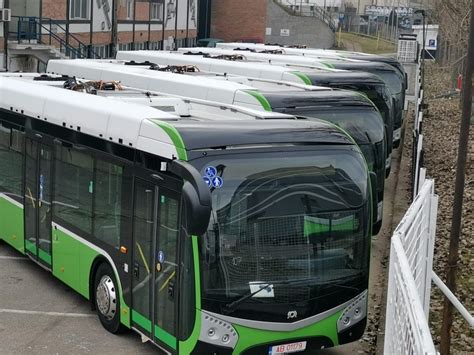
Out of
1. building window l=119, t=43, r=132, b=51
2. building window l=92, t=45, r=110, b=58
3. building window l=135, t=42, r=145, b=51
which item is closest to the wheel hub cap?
building window l=92, t=45, r=110, b=58

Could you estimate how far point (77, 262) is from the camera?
34.4 feet

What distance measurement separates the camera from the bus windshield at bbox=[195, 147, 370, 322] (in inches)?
305

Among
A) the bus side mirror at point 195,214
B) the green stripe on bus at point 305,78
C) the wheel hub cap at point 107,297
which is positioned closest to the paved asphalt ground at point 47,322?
the wheel hub cap at point 107,297

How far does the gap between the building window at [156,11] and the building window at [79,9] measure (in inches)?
424

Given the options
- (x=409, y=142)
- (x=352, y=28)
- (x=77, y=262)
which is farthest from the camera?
(x=352, y=28)

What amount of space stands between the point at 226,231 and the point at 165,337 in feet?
4.53

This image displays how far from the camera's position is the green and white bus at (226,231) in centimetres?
773

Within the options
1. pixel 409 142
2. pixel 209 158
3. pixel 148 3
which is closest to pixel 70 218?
pixel 209 158

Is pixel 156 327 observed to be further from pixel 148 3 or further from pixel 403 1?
pixel 403 1

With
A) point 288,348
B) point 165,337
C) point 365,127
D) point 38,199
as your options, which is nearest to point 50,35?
point 365,127

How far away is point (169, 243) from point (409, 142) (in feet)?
70.7

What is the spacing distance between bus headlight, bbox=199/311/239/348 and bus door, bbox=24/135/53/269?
14.1 feet

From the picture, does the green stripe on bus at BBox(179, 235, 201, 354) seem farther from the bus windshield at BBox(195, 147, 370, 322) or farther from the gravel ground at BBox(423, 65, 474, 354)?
the gravel ground at BBox(423, 65, 474, 354)

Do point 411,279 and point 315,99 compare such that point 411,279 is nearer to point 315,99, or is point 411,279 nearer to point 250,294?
point 250,294
